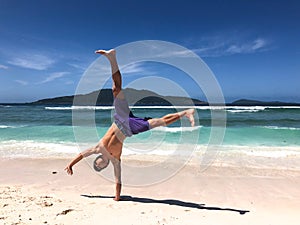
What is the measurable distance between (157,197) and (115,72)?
2.72 meters

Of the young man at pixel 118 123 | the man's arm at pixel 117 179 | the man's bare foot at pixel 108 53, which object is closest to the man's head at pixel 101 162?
the young man at pixel 118 123

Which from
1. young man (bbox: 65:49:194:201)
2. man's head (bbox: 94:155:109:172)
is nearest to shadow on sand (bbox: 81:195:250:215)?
young man (bbox: 65:49:194:201)

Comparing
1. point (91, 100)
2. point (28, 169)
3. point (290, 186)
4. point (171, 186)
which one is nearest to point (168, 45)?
point (171, 186)

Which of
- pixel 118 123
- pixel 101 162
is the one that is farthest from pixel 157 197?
pixel 118 123

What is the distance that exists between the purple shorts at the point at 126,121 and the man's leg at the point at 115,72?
5.8 inches

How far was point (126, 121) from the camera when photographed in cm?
511

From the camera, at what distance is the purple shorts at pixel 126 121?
5.09m

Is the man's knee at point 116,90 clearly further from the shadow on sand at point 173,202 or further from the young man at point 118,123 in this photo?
the shadow on sand at point 173,202

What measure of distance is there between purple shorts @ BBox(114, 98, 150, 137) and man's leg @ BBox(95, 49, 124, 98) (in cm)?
15

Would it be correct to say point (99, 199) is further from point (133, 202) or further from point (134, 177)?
point (134, 177)

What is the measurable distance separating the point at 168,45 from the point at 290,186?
4.47 m

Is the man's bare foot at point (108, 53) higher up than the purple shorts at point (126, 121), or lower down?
higher up

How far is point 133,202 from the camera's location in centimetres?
531

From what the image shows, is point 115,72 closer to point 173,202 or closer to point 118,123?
point 118,123
